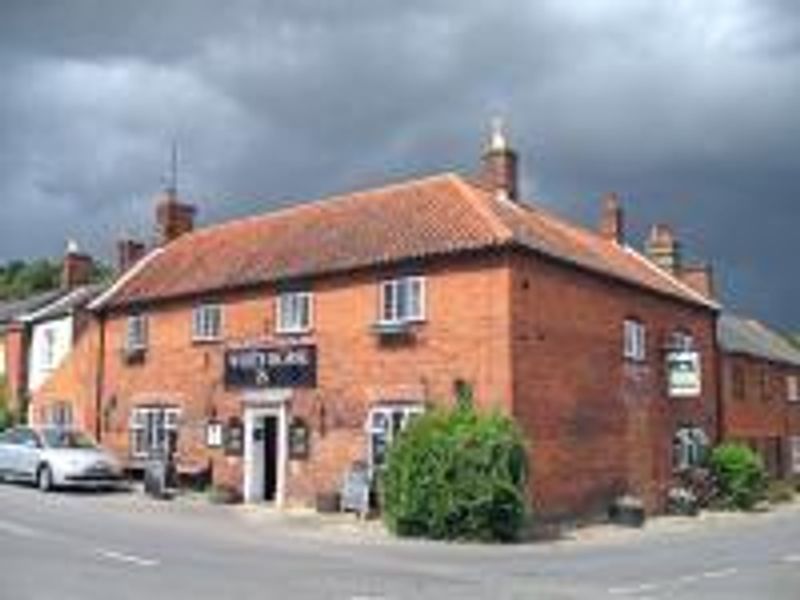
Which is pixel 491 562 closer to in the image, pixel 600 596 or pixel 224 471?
pixel 600 596

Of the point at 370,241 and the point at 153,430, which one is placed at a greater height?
the point at 370,241

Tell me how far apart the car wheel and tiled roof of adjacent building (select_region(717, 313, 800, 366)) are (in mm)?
25039

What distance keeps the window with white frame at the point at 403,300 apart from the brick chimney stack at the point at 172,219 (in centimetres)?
1504

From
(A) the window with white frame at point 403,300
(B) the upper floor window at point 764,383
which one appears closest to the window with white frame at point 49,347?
(A) the window with white frame at point 403,300

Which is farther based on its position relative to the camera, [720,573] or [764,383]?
[764,383]

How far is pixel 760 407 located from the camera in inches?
2023

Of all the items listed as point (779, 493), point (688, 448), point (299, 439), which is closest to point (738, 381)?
point (779, 493)

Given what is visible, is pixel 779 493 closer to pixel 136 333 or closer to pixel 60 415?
pixel 136 333

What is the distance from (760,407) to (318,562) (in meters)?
34.7

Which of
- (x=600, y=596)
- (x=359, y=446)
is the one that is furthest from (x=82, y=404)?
(x=600, y=596)

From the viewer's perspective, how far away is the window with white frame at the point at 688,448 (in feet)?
128

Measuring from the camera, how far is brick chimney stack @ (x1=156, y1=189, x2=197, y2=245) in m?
45.6

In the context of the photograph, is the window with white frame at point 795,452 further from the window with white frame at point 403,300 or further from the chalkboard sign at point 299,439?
the window with white frame at point 403,300

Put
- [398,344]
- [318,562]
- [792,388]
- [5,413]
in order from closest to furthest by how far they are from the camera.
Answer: [318,562] → [398,344] → [5,413] → [792,388]
